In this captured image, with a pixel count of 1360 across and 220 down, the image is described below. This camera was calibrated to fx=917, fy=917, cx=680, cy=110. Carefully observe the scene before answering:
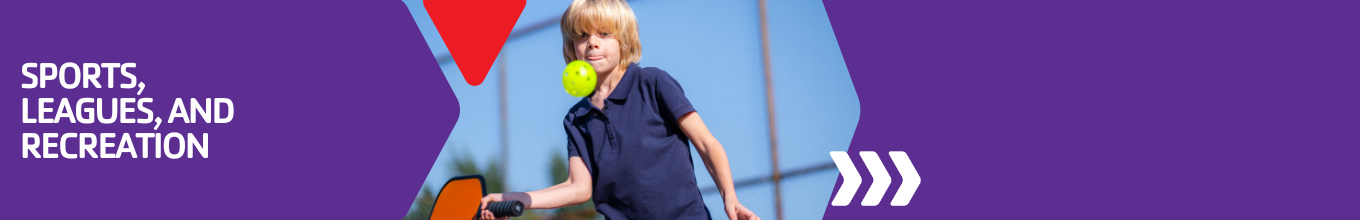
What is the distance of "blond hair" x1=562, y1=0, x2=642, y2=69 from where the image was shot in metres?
2.15

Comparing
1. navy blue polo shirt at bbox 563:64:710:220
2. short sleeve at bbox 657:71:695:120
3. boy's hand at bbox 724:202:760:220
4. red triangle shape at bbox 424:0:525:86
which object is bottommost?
boy's hand at bbox 724:202:760:220

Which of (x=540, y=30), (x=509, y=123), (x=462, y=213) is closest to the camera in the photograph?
(x=462, y=213)

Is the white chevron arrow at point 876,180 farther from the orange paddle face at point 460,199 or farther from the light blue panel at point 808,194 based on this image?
the orange paddle face at point 460,199

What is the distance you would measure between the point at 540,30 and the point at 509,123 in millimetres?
561

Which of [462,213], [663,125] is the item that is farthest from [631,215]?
[462,213]

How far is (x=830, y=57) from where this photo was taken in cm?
316

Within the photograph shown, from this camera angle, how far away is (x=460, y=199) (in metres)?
2.82

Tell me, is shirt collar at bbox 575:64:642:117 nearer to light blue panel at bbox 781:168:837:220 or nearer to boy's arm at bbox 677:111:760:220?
boy's arm at bbox 677:111:760:220

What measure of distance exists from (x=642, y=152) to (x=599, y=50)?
11.1 inches

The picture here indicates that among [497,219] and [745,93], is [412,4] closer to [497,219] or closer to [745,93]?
[745,93]

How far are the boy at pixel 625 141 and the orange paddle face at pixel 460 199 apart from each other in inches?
22.0

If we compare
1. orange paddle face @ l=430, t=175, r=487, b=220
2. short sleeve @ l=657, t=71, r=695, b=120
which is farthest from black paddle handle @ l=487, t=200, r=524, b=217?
orange paddle face @ l=430, t=175, r=487, b=220

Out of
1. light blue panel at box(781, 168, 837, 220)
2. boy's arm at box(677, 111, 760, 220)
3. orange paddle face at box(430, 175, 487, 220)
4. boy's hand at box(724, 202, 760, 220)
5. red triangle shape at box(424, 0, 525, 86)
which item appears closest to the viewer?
boy's hand at box(724, 202, 760, 220)

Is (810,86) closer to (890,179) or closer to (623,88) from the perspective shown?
(890,179)
